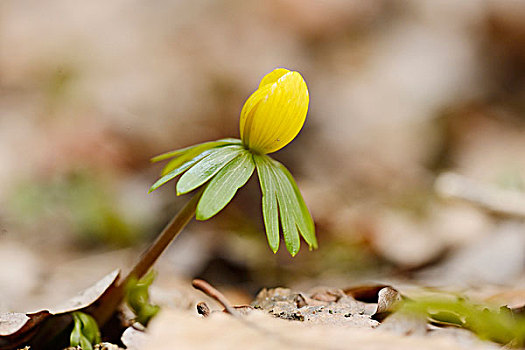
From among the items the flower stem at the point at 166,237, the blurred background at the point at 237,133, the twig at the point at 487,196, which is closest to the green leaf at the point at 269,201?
the flower stem at the point at 166,237

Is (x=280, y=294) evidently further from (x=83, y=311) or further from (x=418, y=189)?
(x=418, y=189)

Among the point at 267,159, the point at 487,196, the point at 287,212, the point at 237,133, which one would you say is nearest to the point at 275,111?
the point at 267,159

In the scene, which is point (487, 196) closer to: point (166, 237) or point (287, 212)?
point (287, 212)

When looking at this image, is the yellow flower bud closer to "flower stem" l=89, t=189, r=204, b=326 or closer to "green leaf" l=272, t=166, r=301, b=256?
"green leaf" l=272, t=166, r=301, b=256

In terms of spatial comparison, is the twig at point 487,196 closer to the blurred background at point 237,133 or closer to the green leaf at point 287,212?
the blurred background at point 237,133

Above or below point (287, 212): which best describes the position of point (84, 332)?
below

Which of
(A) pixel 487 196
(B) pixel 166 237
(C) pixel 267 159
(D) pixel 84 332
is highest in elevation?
(A) pixel 487 196

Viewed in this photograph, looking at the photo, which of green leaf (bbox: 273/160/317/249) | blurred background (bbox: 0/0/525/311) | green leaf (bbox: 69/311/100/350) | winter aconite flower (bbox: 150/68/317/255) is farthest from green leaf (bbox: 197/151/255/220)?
blurred background (bbox: 0/0/525/311)

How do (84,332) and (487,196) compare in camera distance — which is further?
(487,196)
